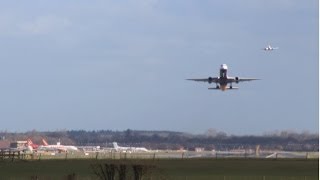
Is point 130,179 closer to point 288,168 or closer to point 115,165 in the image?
point 115,165

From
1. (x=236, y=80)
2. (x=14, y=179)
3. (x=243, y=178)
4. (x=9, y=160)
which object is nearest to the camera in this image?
(x=14, y=179)

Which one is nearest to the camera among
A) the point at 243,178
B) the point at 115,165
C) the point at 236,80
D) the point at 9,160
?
the point at 115,165

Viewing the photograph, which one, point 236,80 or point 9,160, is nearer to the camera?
point 9,160

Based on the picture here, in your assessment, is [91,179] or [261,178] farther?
[261,178]

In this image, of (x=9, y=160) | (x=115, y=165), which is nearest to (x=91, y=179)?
(x=115, y=165)

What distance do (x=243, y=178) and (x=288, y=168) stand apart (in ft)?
63.3

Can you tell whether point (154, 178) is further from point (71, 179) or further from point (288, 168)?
point (288, 168)

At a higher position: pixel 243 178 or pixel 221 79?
pixel 221 79

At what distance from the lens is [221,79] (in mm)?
94938

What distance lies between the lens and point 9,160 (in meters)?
90.4

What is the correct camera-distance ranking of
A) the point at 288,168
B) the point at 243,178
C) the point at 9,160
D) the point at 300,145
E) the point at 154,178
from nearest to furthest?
1. the point at 154,178
2. the point at 243,178
3. the point at 288,168
4. the point at 9,160
5. the point at 300,145

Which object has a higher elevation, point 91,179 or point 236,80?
point 236,80

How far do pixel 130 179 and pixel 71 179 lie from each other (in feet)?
10.7

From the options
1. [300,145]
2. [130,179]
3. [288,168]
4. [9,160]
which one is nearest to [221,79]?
[288,168]
